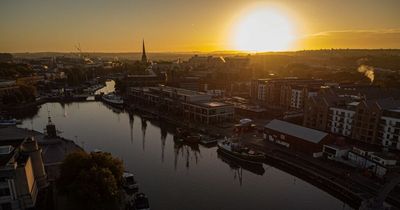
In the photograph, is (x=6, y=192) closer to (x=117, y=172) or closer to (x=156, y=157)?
(x=117, y=172)

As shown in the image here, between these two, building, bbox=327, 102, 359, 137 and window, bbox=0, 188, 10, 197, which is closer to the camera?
window, bbox=0, 188, 10, 197

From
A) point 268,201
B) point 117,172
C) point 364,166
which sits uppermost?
point 117,172

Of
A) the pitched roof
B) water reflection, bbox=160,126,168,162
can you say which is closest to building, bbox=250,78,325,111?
the pitched roof

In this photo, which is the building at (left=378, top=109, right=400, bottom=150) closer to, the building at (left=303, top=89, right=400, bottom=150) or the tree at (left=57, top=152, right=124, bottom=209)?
the building at (left=303, top=89, right=400, bottom=150)

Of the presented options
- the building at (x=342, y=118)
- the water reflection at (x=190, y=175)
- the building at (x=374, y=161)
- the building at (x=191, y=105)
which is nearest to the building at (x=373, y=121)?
the building at (x=342, y=118)

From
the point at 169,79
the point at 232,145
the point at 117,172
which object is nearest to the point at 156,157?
Answer: the point at 232,145

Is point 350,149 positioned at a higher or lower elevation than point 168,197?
higher

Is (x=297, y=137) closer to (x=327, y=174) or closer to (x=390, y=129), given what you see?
(x=327, y=174)
